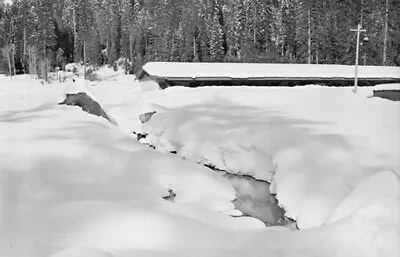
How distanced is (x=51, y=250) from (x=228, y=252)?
2.15 meters

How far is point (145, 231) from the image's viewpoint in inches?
235

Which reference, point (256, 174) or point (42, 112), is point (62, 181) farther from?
point (42, 112)

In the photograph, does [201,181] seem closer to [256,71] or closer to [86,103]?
[86,103]

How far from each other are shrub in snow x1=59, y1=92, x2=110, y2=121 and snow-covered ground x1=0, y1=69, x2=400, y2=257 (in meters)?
1.32

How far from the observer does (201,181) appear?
9.54m

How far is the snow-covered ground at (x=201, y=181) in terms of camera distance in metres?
5.57

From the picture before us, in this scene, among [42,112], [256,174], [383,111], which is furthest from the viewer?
[42,112]

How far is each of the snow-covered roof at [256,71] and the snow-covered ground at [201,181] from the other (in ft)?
23.2

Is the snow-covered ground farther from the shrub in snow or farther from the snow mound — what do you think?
the shrub in snow

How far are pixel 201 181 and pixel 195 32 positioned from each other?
33161 millimetres

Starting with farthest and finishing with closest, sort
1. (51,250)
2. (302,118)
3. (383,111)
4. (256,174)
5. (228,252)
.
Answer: (383,111)
(302,118)
(256,174)
(228,252)
(51,250)

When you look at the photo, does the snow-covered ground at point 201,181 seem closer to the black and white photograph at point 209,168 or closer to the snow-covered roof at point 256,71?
the black and white photograph at point 209,168

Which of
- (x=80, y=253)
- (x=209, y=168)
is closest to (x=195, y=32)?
(x=209, y=168)

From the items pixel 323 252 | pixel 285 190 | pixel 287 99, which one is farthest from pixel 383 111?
pixel 323 252
